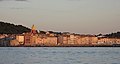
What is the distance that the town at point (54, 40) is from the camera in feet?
483

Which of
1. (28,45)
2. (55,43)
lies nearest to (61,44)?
(55,43)

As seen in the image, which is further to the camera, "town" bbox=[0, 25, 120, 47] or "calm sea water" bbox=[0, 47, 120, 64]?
"town" bbox=[0, 25, 120, 47]

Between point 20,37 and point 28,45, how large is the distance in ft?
11.9

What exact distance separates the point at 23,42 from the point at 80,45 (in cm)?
2075

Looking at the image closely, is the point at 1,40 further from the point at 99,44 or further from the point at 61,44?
the point at 99,44

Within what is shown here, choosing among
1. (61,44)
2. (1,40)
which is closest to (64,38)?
(61,44)

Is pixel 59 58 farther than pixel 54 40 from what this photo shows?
No

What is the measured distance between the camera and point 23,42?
494ft

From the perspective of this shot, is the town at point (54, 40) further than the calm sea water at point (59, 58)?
Yes

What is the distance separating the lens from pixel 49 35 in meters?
156

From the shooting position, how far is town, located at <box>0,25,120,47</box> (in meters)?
147

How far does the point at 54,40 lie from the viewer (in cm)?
15150

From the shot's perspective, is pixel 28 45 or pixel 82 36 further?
pixel 82 36

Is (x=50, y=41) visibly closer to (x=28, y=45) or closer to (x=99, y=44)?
(x=28, y=45)
